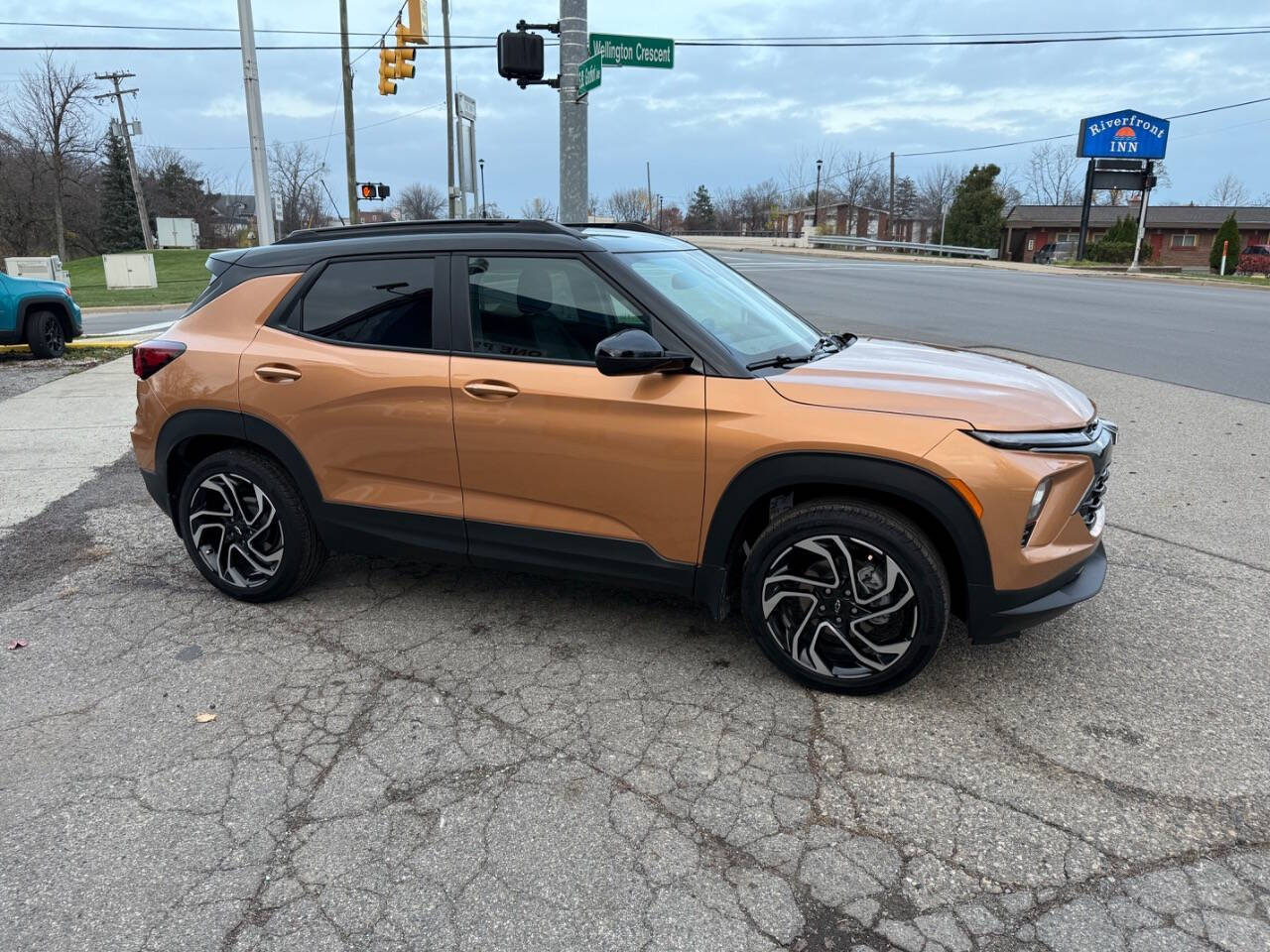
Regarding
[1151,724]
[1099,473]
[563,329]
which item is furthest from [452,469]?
[1151,724]

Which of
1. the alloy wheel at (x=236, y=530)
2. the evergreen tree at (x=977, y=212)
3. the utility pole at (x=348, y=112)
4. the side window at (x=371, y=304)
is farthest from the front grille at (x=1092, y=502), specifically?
the evergreen tree at (x=977, y=212)

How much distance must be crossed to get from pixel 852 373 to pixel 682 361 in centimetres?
68

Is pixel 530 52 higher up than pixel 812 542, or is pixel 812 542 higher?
pixel 530 52

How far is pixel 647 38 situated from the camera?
876 centimetres

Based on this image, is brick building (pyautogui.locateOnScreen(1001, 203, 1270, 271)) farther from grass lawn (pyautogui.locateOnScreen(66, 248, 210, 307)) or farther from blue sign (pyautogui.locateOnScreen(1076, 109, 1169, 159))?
grass lawn (pyautogui.locateOnScreen(66, 248, 210, 307))

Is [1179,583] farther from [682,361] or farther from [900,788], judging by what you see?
[682,361]

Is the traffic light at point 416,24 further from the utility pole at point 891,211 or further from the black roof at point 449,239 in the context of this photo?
the utility pole at point 891,211

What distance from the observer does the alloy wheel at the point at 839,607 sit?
10.6 feet

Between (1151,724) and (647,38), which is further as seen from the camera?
(647,38)

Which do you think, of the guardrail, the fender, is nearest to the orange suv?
the fender

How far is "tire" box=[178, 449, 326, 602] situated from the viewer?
413cm

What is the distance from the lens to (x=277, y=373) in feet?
13.1

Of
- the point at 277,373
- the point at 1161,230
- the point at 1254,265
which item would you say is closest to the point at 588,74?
the point at 277,373

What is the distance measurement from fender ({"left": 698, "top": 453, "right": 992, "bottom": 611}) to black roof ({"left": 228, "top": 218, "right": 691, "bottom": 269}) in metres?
1.18
